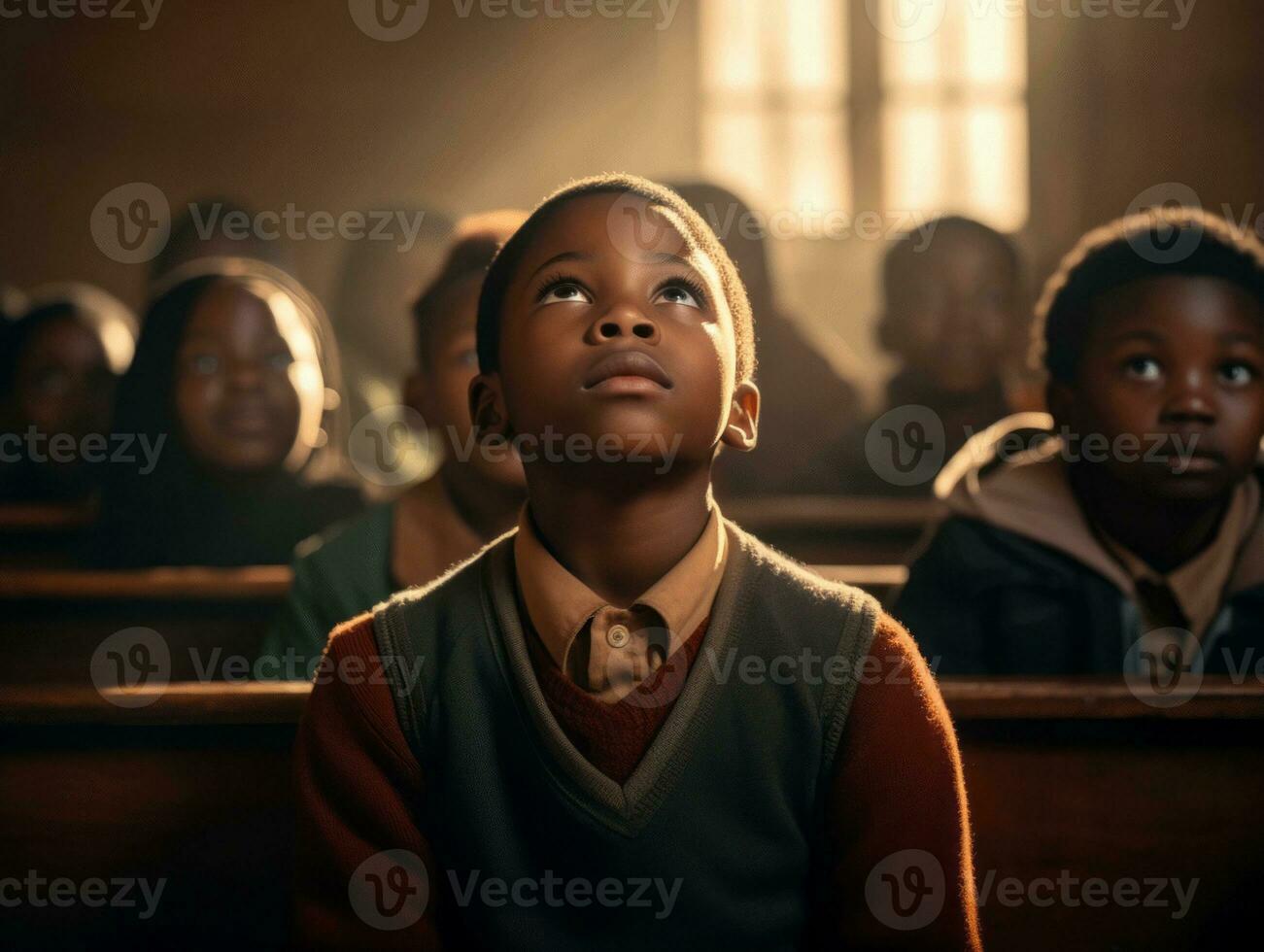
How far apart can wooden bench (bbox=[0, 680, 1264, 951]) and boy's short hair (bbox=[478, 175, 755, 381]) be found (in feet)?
1.21

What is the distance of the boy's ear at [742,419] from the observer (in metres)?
0.99

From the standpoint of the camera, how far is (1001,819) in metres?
1.08

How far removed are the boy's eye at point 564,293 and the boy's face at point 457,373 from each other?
1.82 feet

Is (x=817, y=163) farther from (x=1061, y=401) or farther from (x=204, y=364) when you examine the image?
(x=1061, y=401)

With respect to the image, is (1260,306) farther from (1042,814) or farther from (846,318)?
(846,318)

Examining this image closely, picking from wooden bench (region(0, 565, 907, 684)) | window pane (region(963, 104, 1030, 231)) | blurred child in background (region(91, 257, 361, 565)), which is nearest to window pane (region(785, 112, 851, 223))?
window pane (region(963, 104, 1030, 231))

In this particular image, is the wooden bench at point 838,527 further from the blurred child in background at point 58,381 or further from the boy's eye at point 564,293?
the blurred child in background at point 58,381

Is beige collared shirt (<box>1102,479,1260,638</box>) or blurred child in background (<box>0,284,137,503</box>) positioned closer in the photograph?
beige collared shirt (<box>1102,479,1260,638</box>)

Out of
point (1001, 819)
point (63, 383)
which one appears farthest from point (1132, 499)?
point (63, 383)

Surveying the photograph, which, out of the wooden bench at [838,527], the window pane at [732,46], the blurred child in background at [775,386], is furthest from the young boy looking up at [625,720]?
the window pane at [732,46]

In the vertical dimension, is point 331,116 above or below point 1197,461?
above

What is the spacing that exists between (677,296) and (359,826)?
49 centimetres

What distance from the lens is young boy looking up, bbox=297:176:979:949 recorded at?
2.88 feet

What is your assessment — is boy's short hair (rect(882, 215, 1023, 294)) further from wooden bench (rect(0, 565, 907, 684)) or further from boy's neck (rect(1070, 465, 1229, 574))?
boy's neck (rect(1070, 465, 1229, 574))
